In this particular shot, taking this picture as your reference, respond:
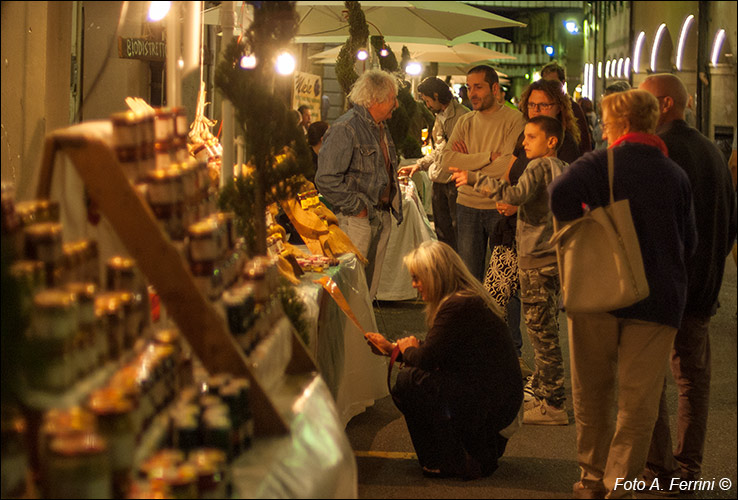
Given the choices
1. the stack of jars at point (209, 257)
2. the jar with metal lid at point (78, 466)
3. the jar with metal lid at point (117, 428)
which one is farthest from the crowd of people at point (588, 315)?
the jar with metal lid at point (78, 466)

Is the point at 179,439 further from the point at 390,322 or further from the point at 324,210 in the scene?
the point at 390,322

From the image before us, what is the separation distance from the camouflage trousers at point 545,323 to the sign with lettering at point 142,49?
4.81m

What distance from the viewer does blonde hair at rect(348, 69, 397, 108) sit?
6492 millimetres

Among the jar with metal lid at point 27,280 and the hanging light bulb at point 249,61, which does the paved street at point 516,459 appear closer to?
the hanging light bulb at point 249,61

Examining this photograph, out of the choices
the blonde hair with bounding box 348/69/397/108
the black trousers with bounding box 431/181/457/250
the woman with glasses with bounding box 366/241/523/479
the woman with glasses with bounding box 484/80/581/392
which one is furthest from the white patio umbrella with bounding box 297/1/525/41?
the woman with glasses with bounding box 366/241/523/479

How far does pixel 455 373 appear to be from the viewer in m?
4.58

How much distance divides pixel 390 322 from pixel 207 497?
614cm

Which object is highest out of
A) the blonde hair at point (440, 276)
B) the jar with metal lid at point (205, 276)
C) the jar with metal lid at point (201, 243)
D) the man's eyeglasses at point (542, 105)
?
the man's eyeglasses at point (542, 105)

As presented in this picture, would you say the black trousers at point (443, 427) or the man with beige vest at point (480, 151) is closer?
the black trousers at point (443, 427)

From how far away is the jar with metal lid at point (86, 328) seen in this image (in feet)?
7.55

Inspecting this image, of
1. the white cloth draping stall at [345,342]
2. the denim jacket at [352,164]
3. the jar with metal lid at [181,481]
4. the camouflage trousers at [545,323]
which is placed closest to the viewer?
the jar with metal lid at [181,481]

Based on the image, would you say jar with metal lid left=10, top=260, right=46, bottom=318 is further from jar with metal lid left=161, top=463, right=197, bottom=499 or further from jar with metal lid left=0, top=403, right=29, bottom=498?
jar with metal lid left=161, top=463, right=197, bottom=499

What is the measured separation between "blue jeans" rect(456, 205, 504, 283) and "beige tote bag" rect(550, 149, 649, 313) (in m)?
2.60

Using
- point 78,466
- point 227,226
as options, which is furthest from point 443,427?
point 78,466
